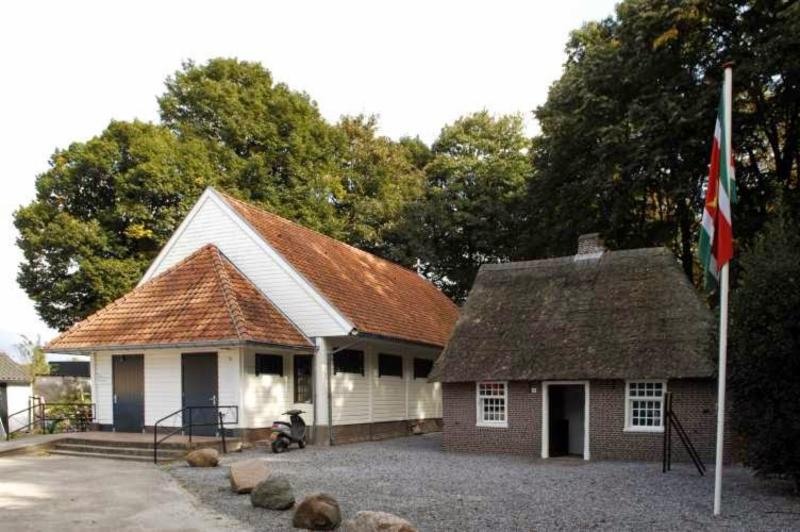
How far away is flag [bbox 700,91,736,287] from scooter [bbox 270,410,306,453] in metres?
11.2

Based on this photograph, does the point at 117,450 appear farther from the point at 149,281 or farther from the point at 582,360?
the point at 582,360

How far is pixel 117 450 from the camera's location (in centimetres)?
1755

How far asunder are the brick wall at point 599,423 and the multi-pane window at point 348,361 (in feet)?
12.2

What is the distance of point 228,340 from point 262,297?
3.77 m

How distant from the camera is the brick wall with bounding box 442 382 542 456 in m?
18.9

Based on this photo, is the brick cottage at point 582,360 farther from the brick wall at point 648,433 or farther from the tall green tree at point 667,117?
the tall green tree at point 667,117

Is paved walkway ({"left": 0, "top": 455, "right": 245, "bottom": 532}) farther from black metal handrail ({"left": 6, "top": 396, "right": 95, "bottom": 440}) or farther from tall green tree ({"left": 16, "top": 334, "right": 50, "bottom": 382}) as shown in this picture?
tall green tree ({"left": 16, "top": 334, "right": 50, "bottom": 382})

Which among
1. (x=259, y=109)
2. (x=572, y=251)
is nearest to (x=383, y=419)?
(x=572, y=251)

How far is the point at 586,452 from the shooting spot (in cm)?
1816

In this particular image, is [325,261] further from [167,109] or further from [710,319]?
[167,109]

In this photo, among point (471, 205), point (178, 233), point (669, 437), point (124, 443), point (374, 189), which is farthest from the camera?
point (374, 189)

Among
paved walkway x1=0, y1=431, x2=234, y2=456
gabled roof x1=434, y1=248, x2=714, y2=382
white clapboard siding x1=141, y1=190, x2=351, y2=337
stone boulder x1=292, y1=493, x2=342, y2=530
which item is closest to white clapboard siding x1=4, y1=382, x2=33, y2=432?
white clapboard siding x1=141, y1=190, x2=351, y2=337

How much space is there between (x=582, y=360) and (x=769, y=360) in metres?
6.44

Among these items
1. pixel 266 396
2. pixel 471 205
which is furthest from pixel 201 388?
pixel 471 205
